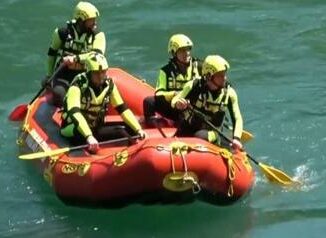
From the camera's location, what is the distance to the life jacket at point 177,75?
423 inches

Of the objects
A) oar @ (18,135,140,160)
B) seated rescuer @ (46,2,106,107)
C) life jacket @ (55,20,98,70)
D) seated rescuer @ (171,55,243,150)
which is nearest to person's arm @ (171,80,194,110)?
seated rescuer @ (171,55,243,150)

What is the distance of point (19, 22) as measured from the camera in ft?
56.3

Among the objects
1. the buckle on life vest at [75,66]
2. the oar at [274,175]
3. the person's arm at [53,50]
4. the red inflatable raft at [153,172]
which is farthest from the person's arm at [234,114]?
the person's arm at [53,50]

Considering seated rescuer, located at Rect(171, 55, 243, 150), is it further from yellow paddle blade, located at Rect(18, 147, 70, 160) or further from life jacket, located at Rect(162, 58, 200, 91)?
yellow paddle blade, located at Rect(18, 147, 70, 160)

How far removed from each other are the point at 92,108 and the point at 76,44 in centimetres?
193

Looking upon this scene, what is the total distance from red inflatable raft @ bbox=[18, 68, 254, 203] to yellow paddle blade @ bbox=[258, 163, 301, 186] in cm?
43

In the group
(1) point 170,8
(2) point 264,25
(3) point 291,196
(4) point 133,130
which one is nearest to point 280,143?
(3) point 291,196

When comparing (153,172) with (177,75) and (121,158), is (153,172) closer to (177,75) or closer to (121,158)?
(121,158)

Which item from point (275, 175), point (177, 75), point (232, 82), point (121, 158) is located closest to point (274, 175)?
point (275, 175)

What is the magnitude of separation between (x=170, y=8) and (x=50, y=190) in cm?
802

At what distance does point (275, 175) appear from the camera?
10406 mm

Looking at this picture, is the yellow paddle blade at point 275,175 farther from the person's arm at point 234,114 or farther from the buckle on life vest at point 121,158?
the buckle on life vest at point 121,158

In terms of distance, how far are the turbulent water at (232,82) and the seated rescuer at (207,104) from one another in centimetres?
84

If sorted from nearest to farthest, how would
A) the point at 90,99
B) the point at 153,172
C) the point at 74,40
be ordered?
the point at 153,172, the point at 90,99, the point at 74,40
